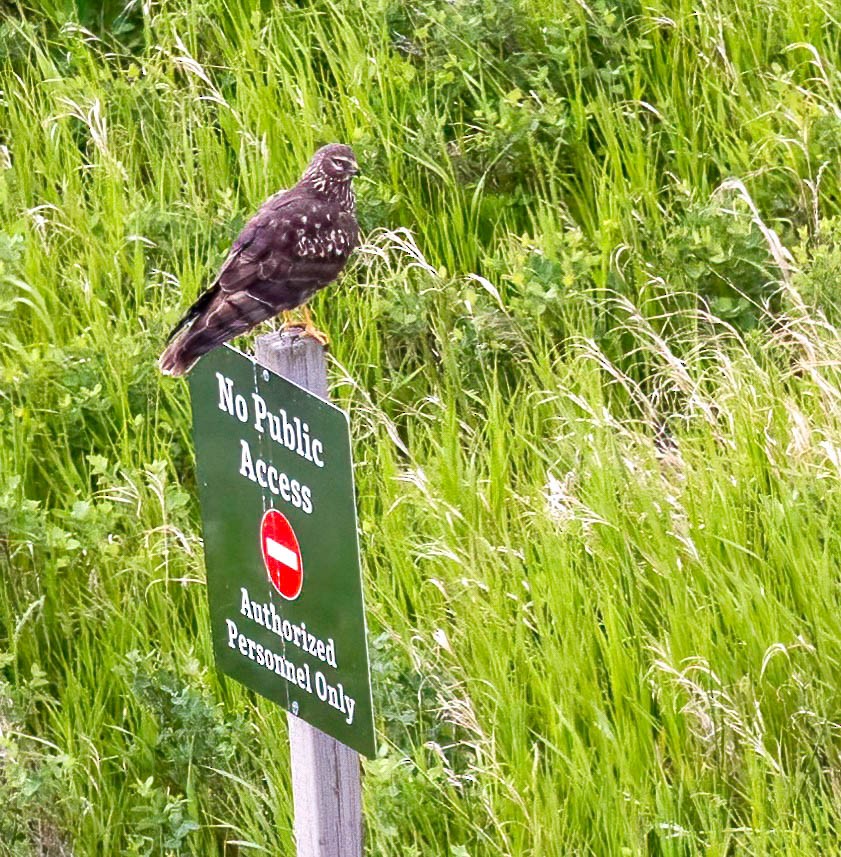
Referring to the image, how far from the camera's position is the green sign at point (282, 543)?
7.91 feet

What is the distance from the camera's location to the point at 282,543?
2.55 metres

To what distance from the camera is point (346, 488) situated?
236 centimetres

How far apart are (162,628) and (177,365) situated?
1130 mm

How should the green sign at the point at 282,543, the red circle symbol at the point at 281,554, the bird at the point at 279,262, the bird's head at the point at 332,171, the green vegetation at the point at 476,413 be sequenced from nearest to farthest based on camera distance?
the green sign at the point at 282,543 < the red circle symbol at the point at 281,554 < the bird at the point at 279,262 < the green vegetation at the point at 476,413 < the bird's head at the point at 332,171

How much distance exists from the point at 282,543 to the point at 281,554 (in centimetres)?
2

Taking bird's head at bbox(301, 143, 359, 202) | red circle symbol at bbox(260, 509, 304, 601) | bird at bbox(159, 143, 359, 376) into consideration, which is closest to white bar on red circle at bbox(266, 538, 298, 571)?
red circle symbol at bbox(260, 509, 304, 601)

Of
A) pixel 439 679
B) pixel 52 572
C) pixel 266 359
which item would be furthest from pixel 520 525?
pixel 266 359

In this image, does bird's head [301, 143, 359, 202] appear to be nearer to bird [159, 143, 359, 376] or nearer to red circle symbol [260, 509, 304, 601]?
bird [159, 143, 359, 376]

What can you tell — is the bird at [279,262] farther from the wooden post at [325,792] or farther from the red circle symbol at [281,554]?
the red circle symbol at [281,554]

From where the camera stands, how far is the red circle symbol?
2.52 m

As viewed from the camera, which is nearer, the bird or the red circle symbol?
the red circle symbol

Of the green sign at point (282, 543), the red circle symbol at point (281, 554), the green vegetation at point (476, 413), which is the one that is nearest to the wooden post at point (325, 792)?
the green sign at point (282, 543)

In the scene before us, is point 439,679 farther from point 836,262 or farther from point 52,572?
point 836,262

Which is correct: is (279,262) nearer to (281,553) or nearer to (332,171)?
(332,171)
